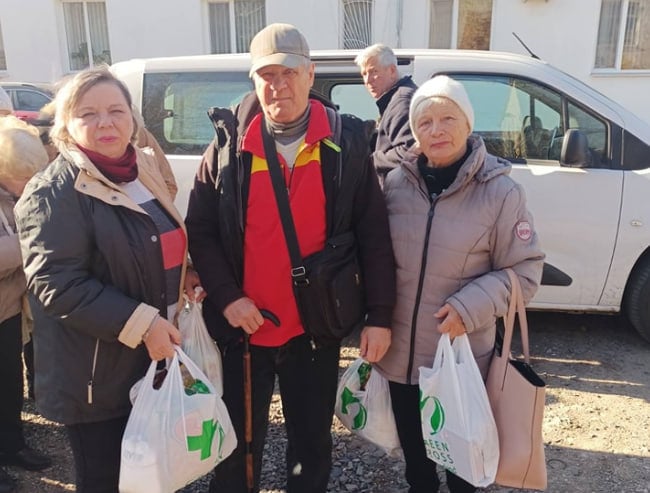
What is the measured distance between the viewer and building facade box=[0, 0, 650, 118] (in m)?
10.5

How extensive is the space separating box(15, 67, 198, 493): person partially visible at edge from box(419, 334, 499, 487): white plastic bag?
2.79 ft

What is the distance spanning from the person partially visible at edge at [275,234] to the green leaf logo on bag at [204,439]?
228 mm

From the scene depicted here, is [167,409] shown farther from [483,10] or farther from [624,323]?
[483,10]

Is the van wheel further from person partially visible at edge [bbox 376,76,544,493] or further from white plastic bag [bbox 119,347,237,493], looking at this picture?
white plastic bag [bbox 119,347,237,493]

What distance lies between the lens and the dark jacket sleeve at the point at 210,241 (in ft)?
6.06

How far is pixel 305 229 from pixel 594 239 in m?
2.35

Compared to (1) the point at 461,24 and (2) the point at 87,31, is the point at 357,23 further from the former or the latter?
(2) the point at 87,31

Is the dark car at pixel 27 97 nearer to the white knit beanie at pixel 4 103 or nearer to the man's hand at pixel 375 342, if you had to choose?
the white knit beanie at pixel 4 103

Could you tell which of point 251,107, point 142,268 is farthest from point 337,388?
point 251,107

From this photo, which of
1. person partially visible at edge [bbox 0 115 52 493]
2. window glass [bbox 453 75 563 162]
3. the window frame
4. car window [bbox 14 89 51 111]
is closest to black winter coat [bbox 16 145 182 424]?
person partially visible at edge [bbox 0 115 52 493]

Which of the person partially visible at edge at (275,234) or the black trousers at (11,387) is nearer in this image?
the person partially visible at edge at (275,234)

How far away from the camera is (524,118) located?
140 inches

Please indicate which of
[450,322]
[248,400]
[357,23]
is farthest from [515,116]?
[357,23]

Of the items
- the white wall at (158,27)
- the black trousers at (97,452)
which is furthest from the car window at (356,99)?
the white wall at (158,27)
